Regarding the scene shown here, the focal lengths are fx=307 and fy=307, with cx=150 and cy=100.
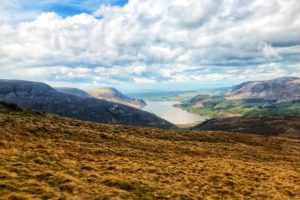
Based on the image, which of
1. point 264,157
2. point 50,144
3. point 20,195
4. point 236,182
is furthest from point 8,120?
point 264,157

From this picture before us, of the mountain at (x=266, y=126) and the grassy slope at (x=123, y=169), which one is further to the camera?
the mountain at (x=266, y=126)

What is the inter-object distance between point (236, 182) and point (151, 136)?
33.9 meters

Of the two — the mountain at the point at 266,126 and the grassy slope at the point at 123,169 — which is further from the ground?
the grassy slope at the point at 123,169

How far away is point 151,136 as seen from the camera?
6769 cm

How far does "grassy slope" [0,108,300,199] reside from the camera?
1045 inches

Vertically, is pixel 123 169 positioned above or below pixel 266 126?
above

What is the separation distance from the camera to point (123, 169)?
34.9 m

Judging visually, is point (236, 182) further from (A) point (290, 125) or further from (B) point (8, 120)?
(A) point (290, 125)

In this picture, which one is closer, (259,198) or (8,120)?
(259,198)

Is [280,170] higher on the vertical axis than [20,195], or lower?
lower

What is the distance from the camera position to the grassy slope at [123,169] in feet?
87.0

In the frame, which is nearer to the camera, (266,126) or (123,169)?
(123,169)

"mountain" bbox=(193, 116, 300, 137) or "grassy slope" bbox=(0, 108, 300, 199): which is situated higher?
"grassy slope" bbox=(0, 108, 300, 199)

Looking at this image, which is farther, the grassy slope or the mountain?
the mountain
